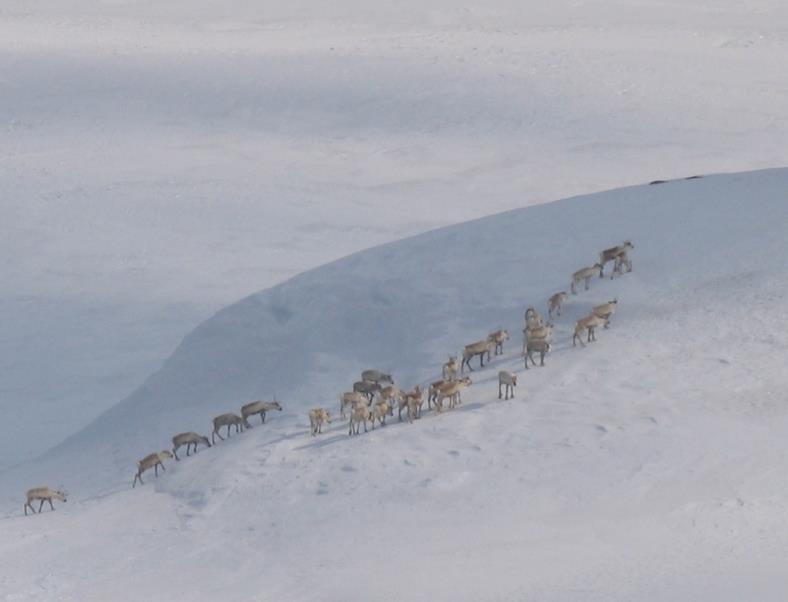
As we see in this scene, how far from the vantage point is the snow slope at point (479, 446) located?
1611cm

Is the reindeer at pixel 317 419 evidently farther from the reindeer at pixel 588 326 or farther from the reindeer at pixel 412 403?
the reindeer at pixel 588 326

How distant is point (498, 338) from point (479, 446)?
109 inches

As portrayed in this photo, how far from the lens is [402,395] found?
19.4 m

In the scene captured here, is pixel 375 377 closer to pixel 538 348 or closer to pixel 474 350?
pixel 474 350

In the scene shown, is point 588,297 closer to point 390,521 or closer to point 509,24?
point 390,521

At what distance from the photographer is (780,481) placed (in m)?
17.1

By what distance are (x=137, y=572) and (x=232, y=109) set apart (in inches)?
1135

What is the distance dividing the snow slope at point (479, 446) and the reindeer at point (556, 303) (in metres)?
0.25

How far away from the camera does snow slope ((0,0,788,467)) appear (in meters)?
31.2

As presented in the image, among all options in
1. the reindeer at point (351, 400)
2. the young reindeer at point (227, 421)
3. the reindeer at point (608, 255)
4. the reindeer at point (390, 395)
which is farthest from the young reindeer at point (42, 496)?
the reindeer at point (608, 255)

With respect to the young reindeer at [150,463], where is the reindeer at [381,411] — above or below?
above

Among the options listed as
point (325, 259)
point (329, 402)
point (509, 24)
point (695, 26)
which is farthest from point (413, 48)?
point (329, 402)

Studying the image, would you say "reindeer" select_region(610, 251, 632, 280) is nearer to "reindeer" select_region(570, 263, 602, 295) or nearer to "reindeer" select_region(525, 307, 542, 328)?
"reindeer" select_region(570, 263, 602, 295)

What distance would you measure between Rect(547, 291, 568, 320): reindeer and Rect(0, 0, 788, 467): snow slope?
752 cm
